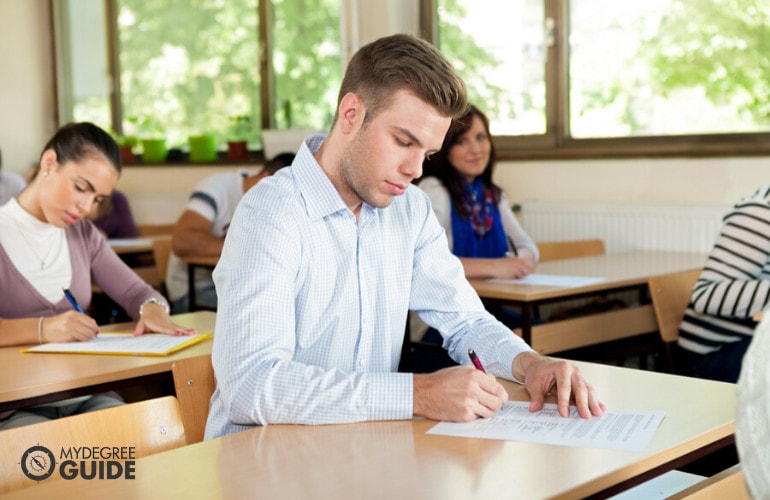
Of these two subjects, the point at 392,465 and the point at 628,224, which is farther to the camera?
the point at 628,224

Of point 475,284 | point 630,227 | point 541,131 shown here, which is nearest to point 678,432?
point 475,284

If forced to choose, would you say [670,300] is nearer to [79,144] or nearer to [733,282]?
[733,282]

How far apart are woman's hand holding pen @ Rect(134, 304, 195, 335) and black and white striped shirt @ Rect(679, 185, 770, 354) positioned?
1.51 metres

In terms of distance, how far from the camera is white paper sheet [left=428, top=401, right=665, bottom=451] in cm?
134

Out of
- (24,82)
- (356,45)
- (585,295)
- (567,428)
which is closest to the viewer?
(567,428)

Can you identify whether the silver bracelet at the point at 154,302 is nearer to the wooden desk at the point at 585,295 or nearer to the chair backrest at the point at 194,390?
the chair backrest at the point at 194,390

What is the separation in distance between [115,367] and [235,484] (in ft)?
3.14

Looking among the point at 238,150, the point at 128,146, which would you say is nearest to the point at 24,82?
Answer: the point at 128,146

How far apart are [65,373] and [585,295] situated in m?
1.80

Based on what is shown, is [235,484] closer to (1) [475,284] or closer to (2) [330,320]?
(2) [330,320]

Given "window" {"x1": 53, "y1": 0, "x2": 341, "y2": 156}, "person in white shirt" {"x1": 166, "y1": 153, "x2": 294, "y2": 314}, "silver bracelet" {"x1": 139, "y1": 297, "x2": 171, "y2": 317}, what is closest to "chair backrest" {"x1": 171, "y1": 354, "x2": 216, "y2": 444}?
"silver bracelet" {"x1": 139, "y1": 297, "x2": 171, "y2": 317}

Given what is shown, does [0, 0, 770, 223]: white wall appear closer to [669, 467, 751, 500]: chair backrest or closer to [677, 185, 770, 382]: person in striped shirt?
[677, 185, 770, 382]: person in striped shirt

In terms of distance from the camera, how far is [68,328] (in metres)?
2.36

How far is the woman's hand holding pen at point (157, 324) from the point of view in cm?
245
